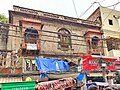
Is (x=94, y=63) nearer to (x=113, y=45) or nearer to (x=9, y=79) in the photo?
(x=113, y=45)

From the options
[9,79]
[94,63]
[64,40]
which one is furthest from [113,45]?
[9,79]

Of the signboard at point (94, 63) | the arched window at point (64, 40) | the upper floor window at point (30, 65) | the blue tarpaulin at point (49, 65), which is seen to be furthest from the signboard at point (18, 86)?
the arched window at point (64, 40)

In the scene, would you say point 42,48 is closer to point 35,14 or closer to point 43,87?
point 35,14

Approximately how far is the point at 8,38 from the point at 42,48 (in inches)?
151

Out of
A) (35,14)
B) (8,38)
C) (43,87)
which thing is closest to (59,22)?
(35,14)

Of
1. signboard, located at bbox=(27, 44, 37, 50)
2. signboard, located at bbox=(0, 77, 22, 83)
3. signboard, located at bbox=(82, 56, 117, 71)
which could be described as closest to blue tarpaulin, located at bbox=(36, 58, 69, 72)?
signboard, located at bbox=(82, 56, 117, 71)

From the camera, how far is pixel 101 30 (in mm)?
23672

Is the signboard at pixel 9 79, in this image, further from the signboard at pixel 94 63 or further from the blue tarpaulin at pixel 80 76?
the signboard at pixel 94 63

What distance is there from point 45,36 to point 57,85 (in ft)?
33.0

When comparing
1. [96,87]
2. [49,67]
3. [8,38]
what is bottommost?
[96,87]

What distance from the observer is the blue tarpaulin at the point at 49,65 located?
1574 cm

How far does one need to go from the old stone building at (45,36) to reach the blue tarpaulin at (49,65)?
194cm

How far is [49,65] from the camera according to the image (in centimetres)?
1634

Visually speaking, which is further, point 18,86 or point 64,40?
point 64,40
